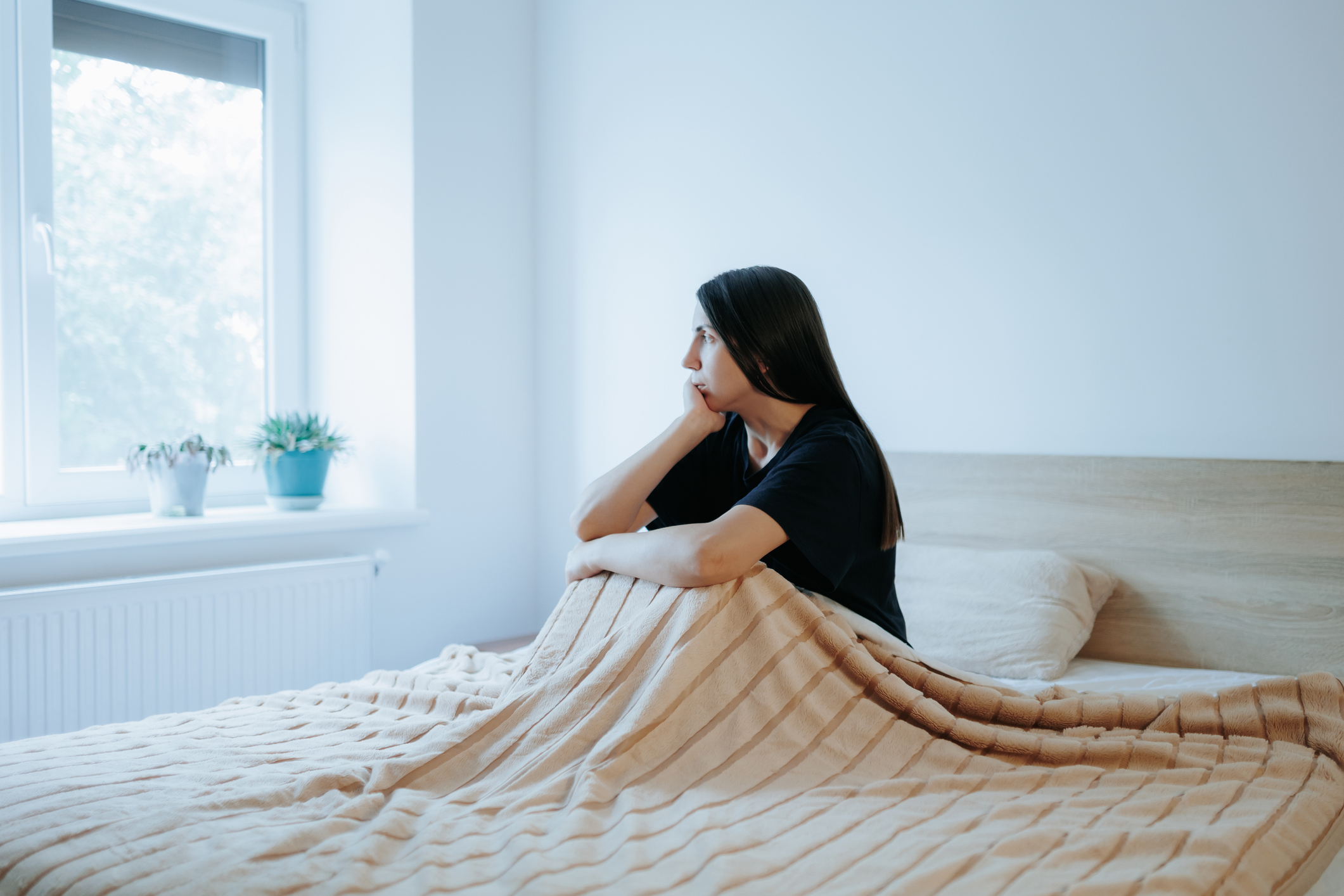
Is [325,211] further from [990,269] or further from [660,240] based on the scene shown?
[990,269]

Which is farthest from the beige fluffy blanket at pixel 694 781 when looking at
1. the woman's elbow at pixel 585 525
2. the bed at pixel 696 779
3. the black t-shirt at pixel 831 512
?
the woman's elbow at pixel 585 525

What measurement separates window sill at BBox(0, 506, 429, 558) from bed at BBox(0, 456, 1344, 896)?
3.29ft

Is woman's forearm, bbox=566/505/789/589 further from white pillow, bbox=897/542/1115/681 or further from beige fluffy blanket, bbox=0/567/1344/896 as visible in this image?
white pillow, bbox=897/542/1115/681

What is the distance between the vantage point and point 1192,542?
1.91 meters

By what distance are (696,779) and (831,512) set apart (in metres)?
0.43

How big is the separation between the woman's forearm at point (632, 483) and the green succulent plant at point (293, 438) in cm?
134

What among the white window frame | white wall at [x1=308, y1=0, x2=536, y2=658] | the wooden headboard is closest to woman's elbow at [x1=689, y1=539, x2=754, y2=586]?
the wooden headboard

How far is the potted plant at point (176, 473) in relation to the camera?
253cm

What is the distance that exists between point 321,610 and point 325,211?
1240mm

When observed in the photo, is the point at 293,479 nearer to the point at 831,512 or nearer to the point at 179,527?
the point at 179,527

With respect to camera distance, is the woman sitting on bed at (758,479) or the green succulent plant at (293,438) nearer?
the woman sitting on bed at (758,479)

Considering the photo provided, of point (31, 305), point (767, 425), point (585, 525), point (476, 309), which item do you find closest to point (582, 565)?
point (585, 525)

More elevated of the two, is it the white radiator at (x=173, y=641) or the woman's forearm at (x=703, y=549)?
the woman's forearm at (x=703, y=549)

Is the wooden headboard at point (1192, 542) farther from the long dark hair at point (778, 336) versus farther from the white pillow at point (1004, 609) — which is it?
the long dark hair at point (778, 336)
